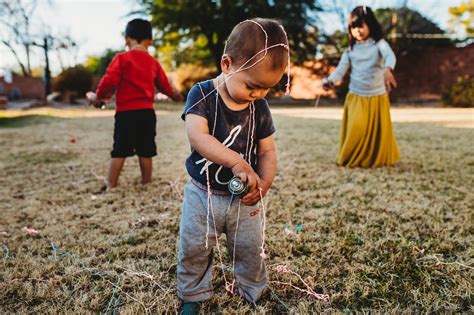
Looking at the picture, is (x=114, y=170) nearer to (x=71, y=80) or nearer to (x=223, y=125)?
(x=223, y=125)

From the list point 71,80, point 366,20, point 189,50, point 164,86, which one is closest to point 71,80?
point 71,80

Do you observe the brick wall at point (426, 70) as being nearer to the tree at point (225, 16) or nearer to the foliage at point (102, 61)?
the tree at point (225, 16)

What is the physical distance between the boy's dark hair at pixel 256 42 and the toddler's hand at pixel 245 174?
339 millimetres

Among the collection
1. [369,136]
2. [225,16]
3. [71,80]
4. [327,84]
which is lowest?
[369,136]

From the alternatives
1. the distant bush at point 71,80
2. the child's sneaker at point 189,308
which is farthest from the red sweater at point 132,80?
the distant bush at point 71,80

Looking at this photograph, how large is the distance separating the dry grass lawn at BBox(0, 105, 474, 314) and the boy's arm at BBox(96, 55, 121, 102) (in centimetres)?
76

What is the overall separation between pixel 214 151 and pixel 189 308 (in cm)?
60

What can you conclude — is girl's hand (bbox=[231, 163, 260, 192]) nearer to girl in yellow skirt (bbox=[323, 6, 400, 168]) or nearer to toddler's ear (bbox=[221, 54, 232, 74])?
toddler's ear (bbox=[221, 54, 232, 74])

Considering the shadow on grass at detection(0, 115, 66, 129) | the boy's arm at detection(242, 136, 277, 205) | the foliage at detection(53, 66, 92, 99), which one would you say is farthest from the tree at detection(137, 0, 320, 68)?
the boy's arm at detection(242, 136, 277, 205)

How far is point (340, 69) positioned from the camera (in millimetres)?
3846

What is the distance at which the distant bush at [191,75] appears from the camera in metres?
19.5

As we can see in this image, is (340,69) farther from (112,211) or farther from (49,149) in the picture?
(49,149)

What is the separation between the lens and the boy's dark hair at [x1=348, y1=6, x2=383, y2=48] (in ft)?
11.5

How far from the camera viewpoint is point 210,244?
4.68 feet
